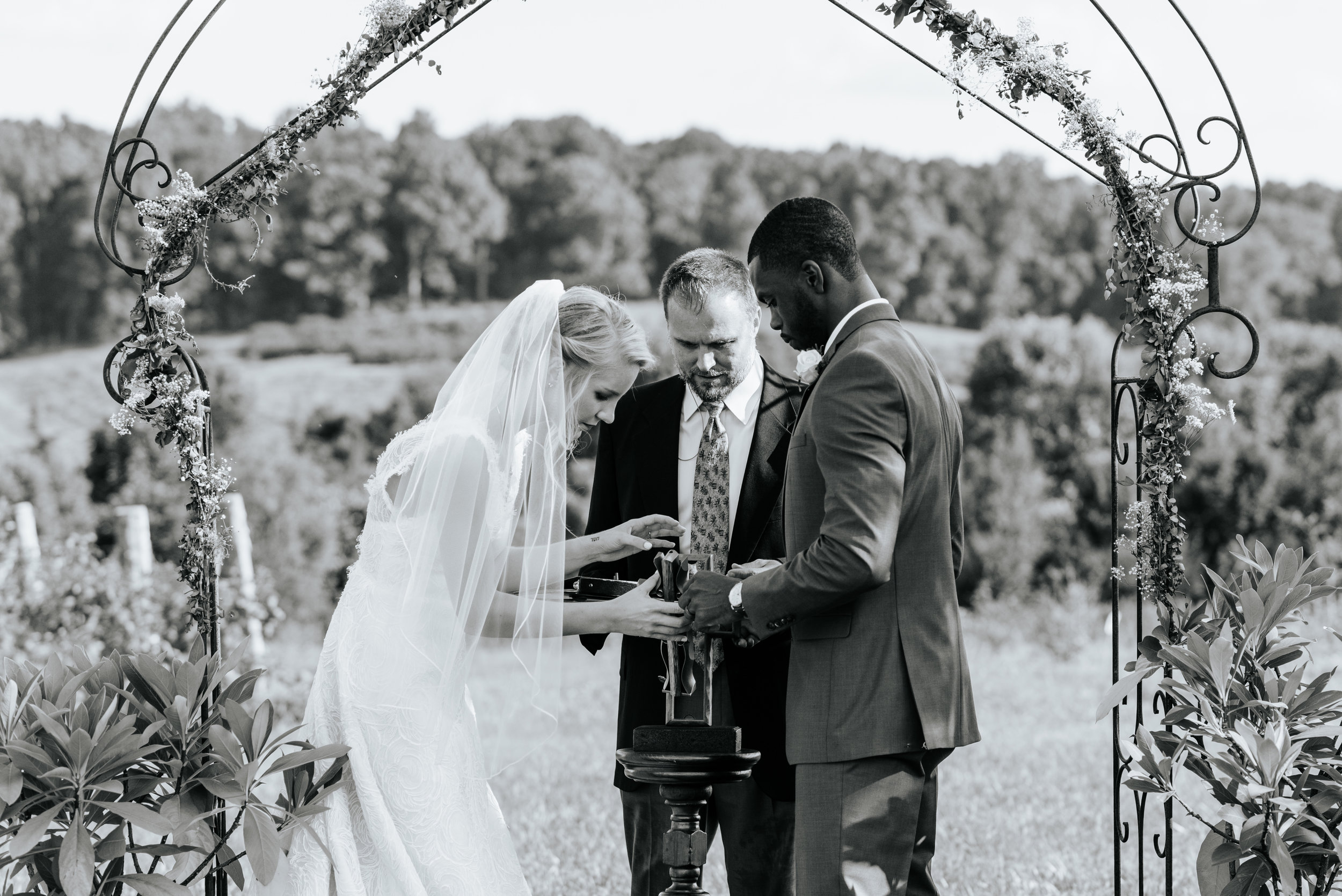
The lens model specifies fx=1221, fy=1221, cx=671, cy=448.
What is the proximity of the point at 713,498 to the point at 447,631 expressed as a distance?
2.89 ft

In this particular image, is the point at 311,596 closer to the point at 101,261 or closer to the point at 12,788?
the point at 12,788

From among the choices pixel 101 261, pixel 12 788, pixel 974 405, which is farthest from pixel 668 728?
pixel 101 261

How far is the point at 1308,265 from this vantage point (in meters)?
37.5

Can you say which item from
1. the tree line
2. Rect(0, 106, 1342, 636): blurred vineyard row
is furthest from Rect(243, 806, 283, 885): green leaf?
the tree line

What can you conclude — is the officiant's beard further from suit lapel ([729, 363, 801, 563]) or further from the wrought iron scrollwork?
the wrought iron scrollwork

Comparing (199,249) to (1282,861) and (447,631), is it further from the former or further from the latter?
(1282,861)

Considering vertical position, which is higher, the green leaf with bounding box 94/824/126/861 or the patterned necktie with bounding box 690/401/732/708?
the patterned necktie with bounding box 690/401/732/708

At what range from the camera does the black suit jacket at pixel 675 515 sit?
354 cm

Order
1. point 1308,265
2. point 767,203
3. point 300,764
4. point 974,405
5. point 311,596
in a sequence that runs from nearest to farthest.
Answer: point 300,764, point 311,596, point 974,405, point 1308,265, point 767,203

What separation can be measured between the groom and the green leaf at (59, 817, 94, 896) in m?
1.60

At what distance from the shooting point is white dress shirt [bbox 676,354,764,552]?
3.74 metres

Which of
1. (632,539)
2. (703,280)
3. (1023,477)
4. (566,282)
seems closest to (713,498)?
(632,539)

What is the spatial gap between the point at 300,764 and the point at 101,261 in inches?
1296

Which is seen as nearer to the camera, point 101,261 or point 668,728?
point 668,728
